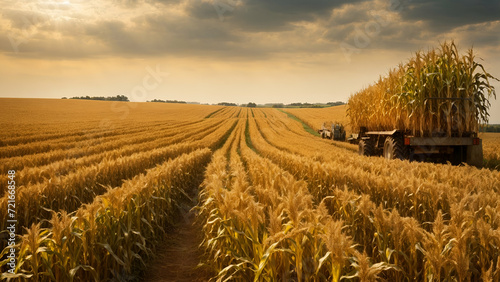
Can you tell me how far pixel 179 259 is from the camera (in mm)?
6344

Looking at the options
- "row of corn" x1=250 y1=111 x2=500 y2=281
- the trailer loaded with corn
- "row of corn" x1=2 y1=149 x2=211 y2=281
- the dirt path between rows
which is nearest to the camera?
"row of corn" x1=250 y1=111 x2=500 y2=281

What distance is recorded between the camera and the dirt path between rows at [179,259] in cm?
549

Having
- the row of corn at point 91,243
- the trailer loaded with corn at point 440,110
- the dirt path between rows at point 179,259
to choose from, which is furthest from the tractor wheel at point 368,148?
the row of corn at point 91,243

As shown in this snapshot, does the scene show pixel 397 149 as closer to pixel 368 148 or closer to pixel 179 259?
pixel 368 148

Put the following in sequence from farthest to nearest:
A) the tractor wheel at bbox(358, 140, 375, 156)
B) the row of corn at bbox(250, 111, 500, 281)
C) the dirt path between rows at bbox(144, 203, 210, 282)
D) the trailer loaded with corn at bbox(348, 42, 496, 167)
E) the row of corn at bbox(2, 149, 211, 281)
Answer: the tractor wheel at bbox(358, 140, 375, 156) < the trailer loaded with corn at bbox(348, 42, 496, 167) < the dirt path between rows at bbox(144, 203, 210, 282) < the row of corn at bbox(2, 149, 211, 281) < the row of corn at bbox(250, 111, 500, 281)

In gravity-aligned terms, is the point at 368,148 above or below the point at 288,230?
below

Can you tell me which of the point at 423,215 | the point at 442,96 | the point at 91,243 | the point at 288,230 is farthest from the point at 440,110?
the point at 91,243

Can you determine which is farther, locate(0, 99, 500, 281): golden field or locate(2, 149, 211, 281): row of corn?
locate(2, 149, 211, 281): row of corn

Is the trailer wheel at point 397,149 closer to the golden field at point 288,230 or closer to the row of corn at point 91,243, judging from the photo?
the golden field at point 288,230

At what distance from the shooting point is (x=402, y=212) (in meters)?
6.34

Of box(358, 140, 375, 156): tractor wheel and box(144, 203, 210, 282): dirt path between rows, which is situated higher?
box(358, 140, 375, 156): tractor wheel

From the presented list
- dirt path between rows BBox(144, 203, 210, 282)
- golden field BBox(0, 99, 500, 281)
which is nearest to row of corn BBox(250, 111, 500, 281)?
golden field BBox(0, 99, 500, 281)

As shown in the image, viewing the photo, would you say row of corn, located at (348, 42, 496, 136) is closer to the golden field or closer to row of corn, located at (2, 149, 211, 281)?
the golden field

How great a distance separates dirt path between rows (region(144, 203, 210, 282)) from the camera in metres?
5.49
